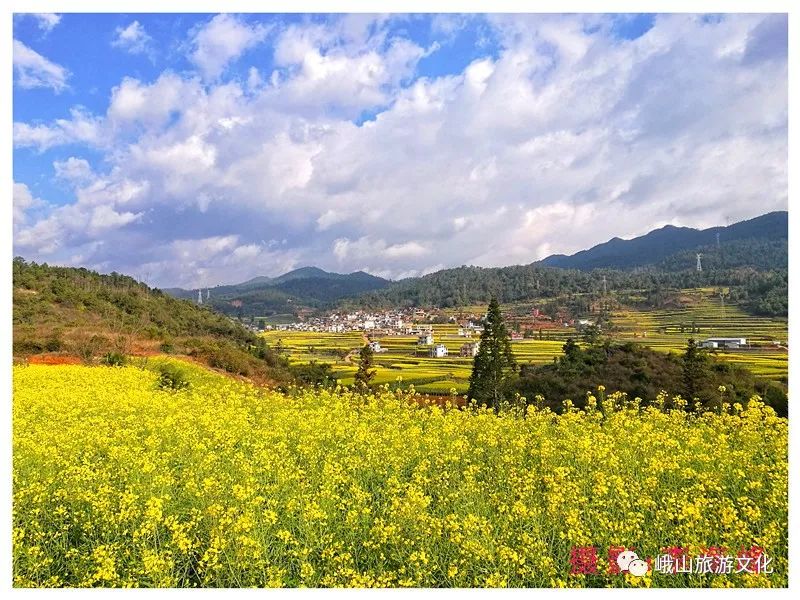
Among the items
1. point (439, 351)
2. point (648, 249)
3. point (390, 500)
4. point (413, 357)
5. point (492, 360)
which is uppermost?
point (648, 249)

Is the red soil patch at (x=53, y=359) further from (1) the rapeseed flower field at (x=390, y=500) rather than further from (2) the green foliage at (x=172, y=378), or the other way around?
(1) the rapeseed flower field at (x=390, y=500)

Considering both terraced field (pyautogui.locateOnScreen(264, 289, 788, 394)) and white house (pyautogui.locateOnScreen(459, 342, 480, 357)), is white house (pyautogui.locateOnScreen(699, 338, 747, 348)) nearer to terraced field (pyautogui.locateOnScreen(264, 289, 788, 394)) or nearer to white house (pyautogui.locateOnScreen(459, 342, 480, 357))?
terraced field (pyautogui.locateOnScreen(264, 289, 788, 394))

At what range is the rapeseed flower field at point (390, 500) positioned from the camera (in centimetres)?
324

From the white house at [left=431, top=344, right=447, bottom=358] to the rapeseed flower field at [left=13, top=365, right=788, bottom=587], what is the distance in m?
16.8

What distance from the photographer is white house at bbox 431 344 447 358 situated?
2228cm

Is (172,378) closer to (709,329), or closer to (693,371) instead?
(693,371)

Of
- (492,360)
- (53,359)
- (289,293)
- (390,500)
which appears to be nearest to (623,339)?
(492,360)

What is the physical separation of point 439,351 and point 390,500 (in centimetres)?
1859

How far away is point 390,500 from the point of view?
3.87m

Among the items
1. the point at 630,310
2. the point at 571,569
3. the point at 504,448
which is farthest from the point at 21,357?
the point at 630,310

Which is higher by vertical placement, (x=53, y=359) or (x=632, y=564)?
(x=53, y=359)

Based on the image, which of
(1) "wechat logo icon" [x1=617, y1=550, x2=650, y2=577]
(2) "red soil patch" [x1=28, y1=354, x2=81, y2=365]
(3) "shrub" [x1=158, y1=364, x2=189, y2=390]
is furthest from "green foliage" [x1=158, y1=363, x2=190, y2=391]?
(1) "wechat logo icon" [x1=617, y1=550, x2=650, y2=577]
